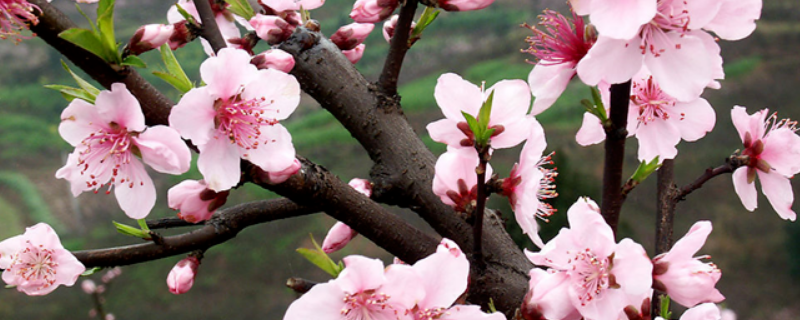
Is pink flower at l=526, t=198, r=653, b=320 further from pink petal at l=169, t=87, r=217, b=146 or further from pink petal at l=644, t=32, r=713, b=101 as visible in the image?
pink petal at l=169, t=87, r=217, b=146

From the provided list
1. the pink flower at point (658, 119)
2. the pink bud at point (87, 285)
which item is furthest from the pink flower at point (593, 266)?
the pink bud at point (87, 285)

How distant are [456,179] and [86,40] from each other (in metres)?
0.26

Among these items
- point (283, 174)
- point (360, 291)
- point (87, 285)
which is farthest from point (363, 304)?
point (87, 285)

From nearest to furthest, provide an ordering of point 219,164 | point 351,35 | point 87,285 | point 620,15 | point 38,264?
point 620,15 < point 219,164 < point 38,264 < point 351,35 < point 87,285

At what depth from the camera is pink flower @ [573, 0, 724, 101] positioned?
1.17ft

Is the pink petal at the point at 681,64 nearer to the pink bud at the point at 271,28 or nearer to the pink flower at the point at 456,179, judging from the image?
the pink flower at the point at 456,179

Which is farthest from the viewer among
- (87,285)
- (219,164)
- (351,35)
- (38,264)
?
(87,285)

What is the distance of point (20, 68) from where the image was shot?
8.34 ft

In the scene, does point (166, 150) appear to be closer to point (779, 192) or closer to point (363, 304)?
point (363, 304)

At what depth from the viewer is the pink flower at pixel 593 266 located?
1.25ft

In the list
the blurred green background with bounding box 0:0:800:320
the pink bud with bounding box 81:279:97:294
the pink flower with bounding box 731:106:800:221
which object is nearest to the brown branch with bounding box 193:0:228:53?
the pink flower with bounding box 731:106:800:221

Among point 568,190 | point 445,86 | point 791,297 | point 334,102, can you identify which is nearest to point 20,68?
point 568,190

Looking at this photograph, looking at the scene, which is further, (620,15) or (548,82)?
(548,82)

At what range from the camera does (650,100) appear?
504mm
